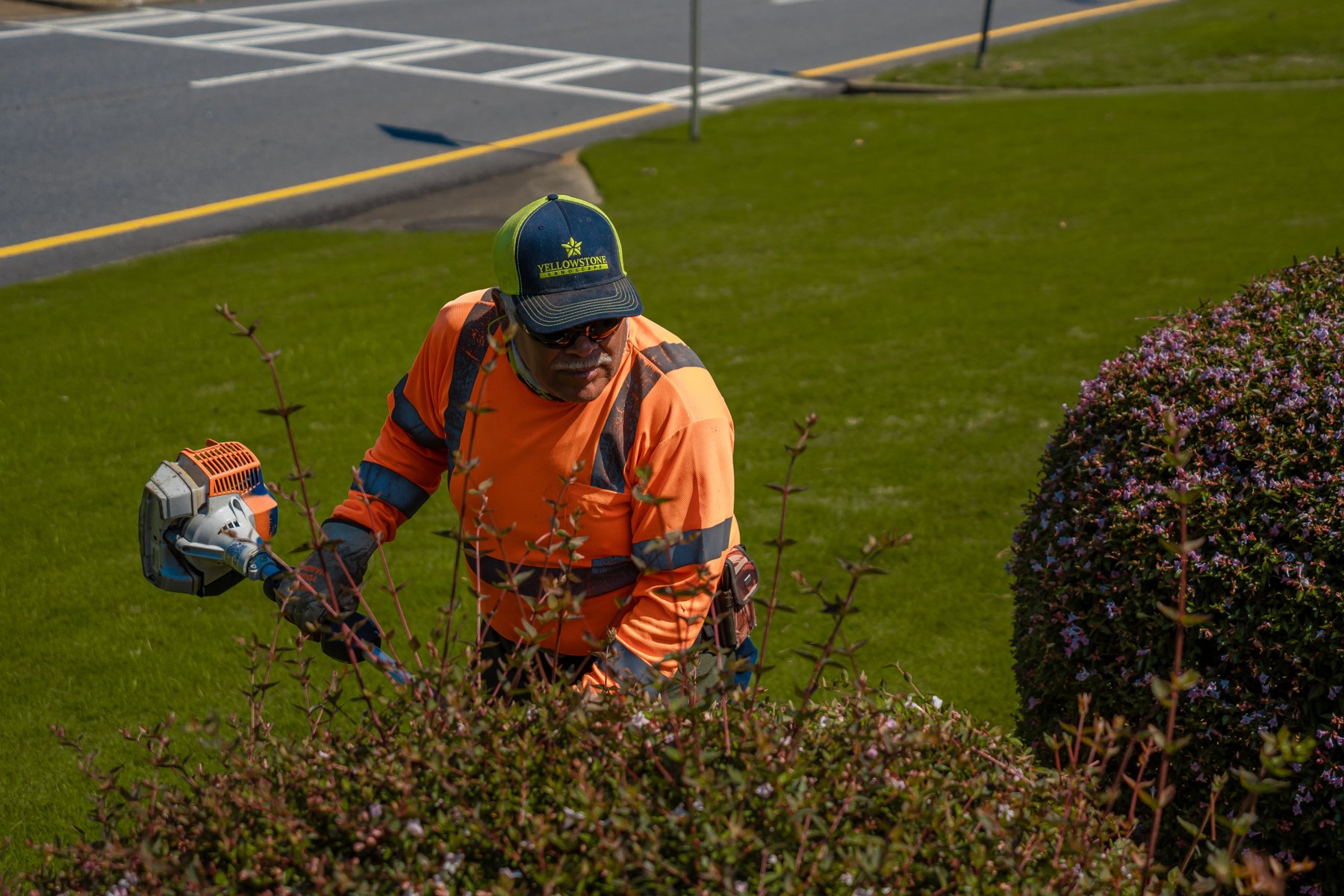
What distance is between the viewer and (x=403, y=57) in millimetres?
16906

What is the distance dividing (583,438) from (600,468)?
3.7 inches

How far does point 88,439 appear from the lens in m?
6.90

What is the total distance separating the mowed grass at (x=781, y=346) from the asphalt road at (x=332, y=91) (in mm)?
1237

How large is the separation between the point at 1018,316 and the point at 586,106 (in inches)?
309

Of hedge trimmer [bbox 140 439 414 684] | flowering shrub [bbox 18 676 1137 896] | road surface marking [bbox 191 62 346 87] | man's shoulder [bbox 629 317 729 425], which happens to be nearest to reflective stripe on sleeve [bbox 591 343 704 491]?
man's shoulder [bbox 629 317 729 425]

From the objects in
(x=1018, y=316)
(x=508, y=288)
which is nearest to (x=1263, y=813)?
(x=508, y=288)

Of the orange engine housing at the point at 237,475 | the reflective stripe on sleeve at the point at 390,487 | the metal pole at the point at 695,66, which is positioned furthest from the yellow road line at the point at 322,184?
the reflective stripe on sleeve at the point at 390,487

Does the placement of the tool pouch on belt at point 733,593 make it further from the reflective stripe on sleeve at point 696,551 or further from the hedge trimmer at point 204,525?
the hedge trimmer at point 204,525

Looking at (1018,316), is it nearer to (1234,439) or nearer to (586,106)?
(1234,439)

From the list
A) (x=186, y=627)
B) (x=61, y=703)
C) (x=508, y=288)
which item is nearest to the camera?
(x=508, y=288)

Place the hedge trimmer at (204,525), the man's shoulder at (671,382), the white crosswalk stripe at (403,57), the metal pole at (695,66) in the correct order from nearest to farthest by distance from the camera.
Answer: the man's shoulder at (671,382)
the hedge trimmer at (204,525)
the metal pole at (695,66)
the white crosswalk stripe at (403,57)

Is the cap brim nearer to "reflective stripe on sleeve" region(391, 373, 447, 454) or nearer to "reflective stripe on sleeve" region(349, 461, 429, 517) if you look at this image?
"reflective stripe on sleeve" region(391, 373, 447, 454)

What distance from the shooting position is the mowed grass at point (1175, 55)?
48.8 feet

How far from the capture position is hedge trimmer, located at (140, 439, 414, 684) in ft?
10.6
